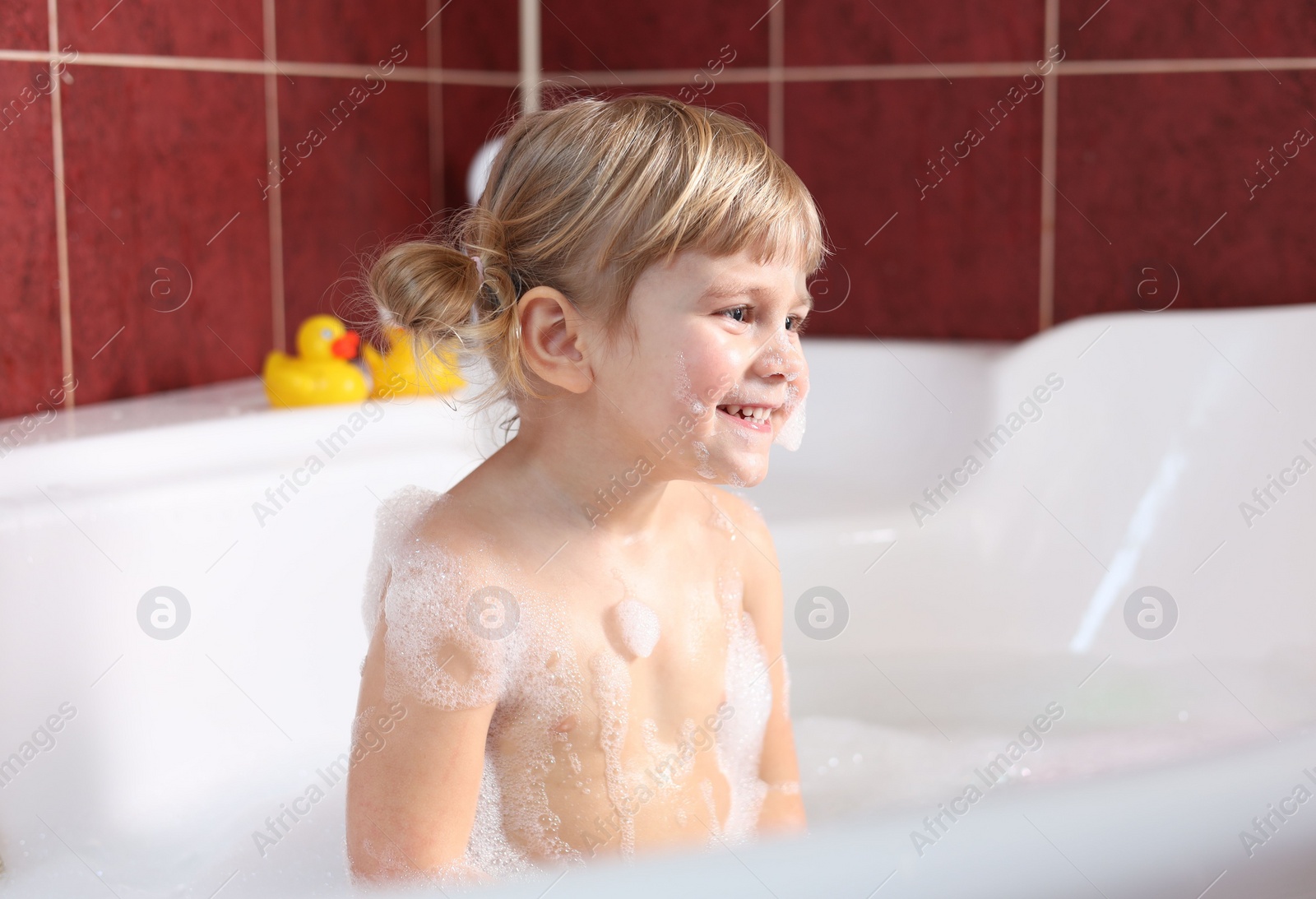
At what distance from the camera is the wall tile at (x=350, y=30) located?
1759 millimetres

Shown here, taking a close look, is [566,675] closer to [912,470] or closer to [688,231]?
[688,231]

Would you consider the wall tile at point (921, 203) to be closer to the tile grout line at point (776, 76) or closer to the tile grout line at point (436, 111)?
the tile grout line at point (776, 76)

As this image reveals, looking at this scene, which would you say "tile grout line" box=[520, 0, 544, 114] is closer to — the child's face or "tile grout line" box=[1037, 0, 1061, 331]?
"tile grout line" box=[1037, 0, 1061, 331]

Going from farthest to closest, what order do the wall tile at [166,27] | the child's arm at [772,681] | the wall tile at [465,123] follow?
1. the wall tile at [465,123]
2. the wall tile at [166,27]
3. the child's arm at [772,681]

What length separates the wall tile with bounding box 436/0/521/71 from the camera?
6.68 ft

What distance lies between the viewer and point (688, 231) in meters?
0.79

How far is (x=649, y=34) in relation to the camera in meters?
2.03

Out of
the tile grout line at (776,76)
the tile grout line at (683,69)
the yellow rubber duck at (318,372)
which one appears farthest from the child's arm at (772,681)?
the tile grout line at (776,76)

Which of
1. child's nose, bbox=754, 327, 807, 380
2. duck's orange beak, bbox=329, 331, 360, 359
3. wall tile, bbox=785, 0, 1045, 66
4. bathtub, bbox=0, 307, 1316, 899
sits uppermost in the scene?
wall tile, bbox=785, 0, 1045, 66

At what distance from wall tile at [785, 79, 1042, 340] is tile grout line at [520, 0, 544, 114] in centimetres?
42

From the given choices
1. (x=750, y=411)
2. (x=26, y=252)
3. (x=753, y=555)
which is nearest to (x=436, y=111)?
(x=26, y=252)

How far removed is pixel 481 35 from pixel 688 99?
0.35 meters

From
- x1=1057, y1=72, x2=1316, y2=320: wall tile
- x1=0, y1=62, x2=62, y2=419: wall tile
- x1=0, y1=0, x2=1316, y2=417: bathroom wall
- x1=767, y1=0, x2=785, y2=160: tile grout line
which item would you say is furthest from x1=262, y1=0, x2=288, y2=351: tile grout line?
x1=1057, y1=72, x2=1316, y2=320: wall tile

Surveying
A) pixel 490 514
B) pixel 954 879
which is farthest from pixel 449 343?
pixel 954 879
